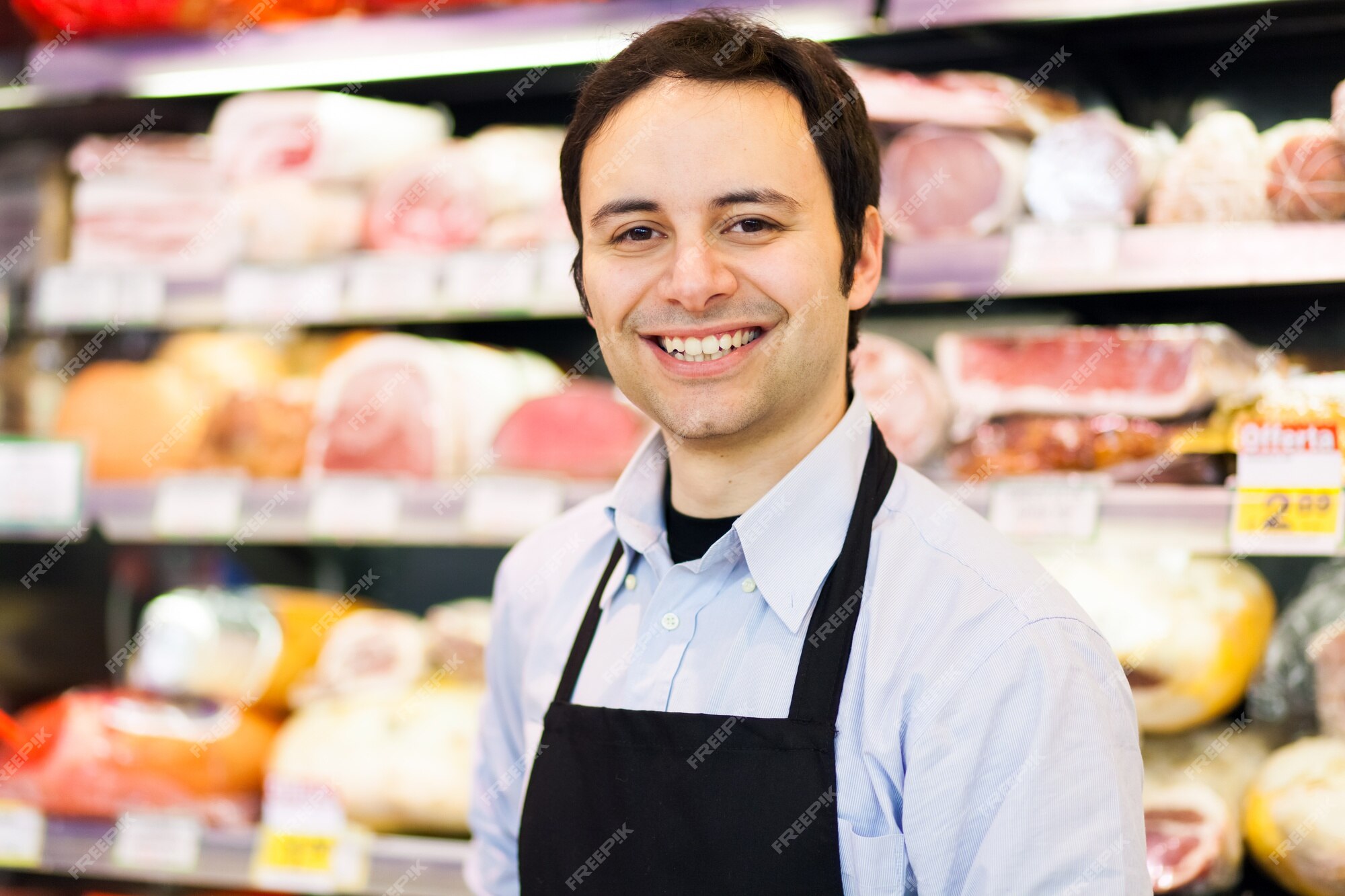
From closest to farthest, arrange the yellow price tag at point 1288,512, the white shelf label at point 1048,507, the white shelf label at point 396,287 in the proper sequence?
the yellow price tag at point 1288,512, the white shelf label at point 1048,507, the white shelf label at point 396,287

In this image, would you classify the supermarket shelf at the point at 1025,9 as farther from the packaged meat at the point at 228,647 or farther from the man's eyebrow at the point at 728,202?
the packaged meat at the point at 228,647

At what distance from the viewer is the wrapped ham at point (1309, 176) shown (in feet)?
5.77

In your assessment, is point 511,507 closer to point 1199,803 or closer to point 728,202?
point 728,202

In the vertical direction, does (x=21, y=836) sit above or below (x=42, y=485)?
below

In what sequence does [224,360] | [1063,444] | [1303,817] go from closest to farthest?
[1303,817], [1063,444], [224,360]

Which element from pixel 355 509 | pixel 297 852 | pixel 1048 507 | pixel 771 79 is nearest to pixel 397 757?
pixel 297 852

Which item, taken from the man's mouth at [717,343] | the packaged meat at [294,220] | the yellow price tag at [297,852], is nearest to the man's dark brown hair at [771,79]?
the man's mouth at [717,343]

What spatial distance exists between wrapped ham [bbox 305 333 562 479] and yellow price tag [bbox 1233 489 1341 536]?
127 cm

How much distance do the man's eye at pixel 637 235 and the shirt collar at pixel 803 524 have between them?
288 millimetres

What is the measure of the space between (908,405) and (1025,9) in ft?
1.98

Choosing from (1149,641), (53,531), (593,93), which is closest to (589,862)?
(593,93)

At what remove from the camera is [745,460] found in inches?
54.9

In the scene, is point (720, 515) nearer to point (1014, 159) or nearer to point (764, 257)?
point (764, 257)

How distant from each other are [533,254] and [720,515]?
0.87m
